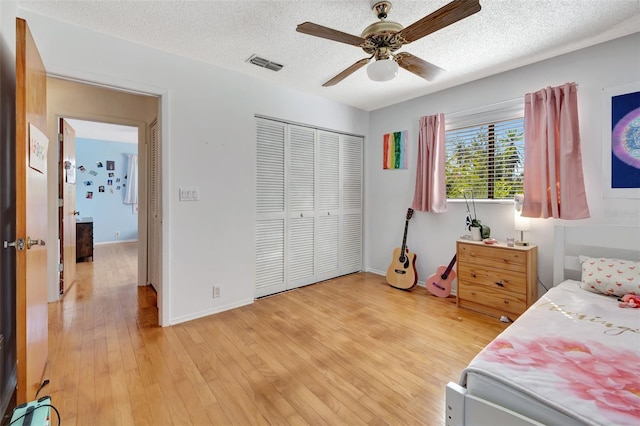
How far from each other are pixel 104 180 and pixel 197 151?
582 centimetres

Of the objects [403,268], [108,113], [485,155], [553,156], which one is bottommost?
[403,268]

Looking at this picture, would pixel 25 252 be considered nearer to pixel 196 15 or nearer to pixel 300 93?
pixel 196 15

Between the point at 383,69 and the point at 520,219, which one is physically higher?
the point at 383,69

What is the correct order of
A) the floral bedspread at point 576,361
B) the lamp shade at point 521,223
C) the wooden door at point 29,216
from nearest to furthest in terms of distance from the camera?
the floral bedspread at point 576,361 < the wooden door at point 29,216 < the lamp shade at point 521,223

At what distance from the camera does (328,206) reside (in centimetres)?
403

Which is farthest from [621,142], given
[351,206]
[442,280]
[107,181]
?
[107,181]

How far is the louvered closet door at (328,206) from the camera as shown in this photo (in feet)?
12.9

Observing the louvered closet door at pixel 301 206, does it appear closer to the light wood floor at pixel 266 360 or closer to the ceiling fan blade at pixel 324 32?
the light wood floor at pixel 266 360

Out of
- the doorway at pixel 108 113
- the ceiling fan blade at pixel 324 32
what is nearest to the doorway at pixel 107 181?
the doorway at pixel 108 113

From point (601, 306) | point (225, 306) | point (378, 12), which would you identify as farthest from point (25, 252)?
point (601, 306)

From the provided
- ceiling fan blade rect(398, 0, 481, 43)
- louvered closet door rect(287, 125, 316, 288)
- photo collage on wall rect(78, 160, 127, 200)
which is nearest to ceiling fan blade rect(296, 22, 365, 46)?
ceiling fan blade rect(398, 0, 481, 43)

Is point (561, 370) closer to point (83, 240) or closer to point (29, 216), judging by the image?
point (29, 216)

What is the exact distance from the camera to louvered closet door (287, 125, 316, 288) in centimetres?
361

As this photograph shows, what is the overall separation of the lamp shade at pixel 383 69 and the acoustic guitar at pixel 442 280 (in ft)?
7.34
